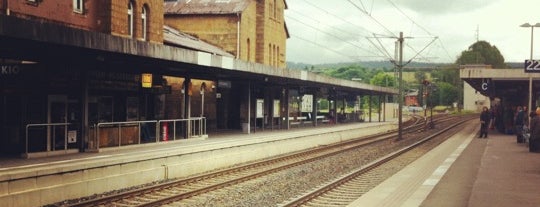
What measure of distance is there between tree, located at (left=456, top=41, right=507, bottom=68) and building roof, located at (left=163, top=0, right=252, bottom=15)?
289 feet

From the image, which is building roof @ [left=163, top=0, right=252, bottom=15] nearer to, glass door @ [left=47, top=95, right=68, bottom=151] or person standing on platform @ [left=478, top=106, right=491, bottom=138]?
person standing on platform @ [left=478, top=106, right=491, bottom=138]

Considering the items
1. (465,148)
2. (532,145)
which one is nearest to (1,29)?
(532,145)

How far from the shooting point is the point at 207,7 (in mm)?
43812

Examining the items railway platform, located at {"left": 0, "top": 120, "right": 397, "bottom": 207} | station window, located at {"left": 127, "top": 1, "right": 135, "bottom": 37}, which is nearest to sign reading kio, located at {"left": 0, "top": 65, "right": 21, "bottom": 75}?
railway platform, located at {"left": 0, "top": 120, "right": 397, "bottom": 207}

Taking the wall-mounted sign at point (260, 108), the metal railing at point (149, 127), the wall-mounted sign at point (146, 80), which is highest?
the wall-mounted sign at point (146, 80)

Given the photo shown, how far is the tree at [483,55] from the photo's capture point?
122100 mm

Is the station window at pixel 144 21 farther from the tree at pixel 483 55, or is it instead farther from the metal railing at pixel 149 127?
the tree at pixel 483 55

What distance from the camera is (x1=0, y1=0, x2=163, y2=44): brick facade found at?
20812 mm

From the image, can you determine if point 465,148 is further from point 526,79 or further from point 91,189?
point 91,189

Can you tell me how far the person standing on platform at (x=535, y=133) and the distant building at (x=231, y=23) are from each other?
23422 millimetres

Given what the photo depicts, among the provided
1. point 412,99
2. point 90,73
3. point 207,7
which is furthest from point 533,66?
point 412,99

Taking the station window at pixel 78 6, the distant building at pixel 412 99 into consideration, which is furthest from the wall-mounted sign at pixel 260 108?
the distant building at pixel 412 99

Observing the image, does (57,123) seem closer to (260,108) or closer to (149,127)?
(149,127)

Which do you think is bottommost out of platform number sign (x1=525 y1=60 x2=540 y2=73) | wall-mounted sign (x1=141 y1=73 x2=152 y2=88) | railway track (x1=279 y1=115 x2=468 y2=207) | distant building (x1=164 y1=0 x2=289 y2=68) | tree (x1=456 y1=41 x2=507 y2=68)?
railway track (x1=279 y1=115 x2=468 y2=207)
